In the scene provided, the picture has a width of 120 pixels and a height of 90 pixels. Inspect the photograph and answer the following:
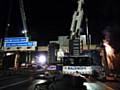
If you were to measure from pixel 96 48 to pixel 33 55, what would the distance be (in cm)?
2791

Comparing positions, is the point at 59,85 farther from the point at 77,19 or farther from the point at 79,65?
the point at 77,19

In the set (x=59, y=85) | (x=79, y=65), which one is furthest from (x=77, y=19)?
(x=59, y=85)

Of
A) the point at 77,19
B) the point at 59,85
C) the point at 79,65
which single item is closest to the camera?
the point at 59,85

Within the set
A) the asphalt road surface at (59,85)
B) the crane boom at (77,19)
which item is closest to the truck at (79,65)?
the asphalt road surface at (59,85)

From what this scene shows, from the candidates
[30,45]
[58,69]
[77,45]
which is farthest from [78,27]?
[58,69]

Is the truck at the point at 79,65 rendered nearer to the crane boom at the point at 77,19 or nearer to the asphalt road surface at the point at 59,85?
the asphalt road surface at the point at 59,85

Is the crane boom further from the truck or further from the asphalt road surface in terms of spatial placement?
the asphalt road surface

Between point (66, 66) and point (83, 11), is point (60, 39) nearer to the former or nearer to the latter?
point (83, 11)

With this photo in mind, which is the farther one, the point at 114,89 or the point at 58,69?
the point at 58,69

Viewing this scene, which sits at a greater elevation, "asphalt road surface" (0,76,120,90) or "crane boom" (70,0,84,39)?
"crane boom" (70,0,84,39)

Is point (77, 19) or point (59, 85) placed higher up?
point (77, 19)

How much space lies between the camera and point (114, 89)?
57.5 feet

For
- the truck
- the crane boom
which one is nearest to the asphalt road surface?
the truck

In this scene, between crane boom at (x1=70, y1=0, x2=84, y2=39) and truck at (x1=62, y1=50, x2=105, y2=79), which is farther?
crane boom at (x1=70, y1=0, x2=84, y2=39)
